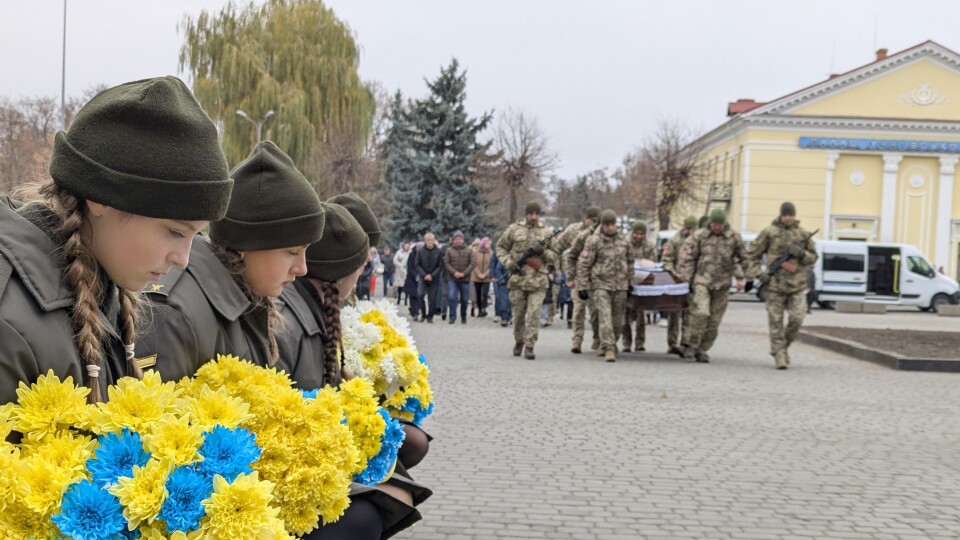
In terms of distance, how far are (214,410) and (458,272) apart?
1836 cm

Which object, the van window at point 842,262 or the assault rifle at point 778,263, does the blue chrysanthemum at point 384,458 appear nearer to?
the assault rifle at point 778,263

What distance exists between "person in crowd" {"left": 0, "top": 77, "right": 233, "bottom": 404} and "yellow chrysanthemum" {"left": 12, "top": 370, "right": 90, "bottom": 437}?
0.05m

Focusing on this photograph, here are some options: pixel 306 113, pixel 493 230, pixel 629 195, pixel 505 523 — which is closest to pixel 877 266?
pixel 493 230

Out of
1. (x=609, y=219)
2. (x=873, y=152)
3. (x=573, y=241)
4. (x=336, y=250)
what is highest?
(x=873, y=152)

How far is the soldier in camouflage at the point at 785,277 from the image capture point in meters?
12.5

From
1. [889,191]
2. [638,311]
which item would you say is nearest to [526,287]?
[638,311]

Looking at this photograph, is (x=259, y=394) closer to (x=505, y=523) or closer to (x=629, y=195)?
(x=505, y=523)

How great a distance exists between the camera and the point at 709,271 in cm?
1305

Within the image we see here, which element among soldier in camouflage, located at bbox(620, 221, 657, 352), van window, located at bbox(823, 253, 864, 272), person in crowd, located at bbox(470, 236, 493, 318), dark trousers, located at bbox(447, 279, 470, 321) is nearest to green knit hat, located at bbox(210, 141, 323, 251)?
soldier in camouflage, located at bbox(620, 221, 657, 352)

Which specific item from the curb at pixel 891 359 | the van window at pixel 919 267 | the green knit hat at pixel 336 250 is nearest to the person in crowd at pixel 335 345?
the green knit hat at pixel 336 250

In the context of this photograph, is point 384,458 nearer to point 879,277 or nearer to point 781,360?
point 781,360

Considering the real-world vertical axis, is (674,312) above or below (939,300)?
above

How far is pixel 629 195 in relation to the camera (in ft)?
189

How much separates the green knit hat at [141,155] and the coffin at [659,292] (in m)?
11.6
